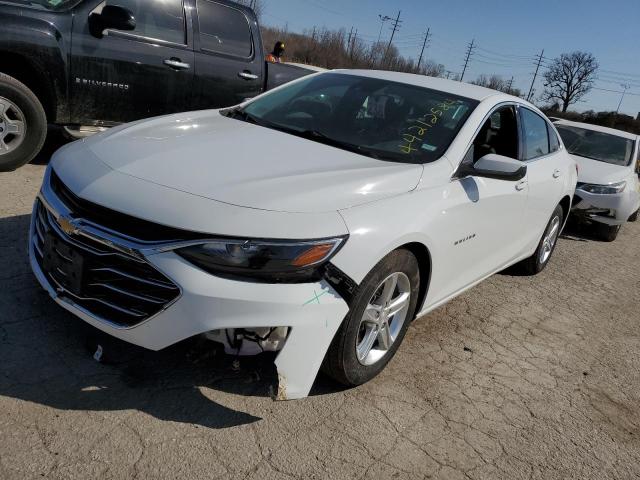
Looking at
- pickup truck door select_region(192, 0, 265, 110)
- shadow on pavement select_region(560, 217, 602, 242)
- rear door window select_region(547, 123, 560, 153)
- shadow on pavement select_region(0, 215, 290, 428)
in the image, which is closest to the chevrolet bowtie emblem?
shadow on pavement select_region(0, 215, 290, 428)

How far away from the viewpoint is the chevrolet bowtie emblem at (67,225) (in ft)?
8.24

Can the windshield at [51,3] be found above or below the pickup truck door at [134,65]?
above

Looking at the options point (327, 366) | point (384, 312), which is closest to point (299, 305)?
point (327, 366)

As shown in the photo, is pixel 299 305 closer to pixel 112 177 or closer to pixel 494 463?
pixel 112 177

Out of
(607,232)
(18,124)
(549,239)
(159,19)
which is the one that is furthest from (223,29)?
(607,232)

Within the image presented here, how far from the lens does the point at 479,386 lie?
333 cm

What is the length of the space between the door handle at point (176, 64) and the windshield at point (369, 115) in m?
2.13

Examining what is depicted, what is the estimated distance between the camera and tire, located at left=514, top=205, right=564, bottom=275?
5.28 meters

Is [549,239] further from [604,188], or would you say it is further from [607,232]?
[607,232]

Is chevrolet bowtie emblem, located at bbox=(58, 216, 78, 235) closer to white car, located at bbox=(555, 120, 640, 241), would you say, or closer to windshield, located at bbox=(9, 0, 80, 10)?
windshield, located at bbox=(9, 0, 80, 10)

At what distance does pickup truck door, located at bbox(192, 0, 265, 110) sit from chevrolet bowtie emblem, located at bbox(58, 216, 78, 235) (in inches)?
154

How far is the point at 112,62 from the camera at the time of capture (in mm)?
5551

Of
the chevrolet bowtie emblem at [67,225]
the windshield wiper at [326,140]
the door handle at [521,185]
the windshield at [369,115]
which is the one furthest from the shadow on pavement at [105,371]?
the door handle at [521,185]

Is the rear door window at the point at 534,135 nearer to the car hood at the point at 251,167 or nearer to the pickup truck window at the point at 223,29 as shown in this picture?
the car hood at the point at 251,167
